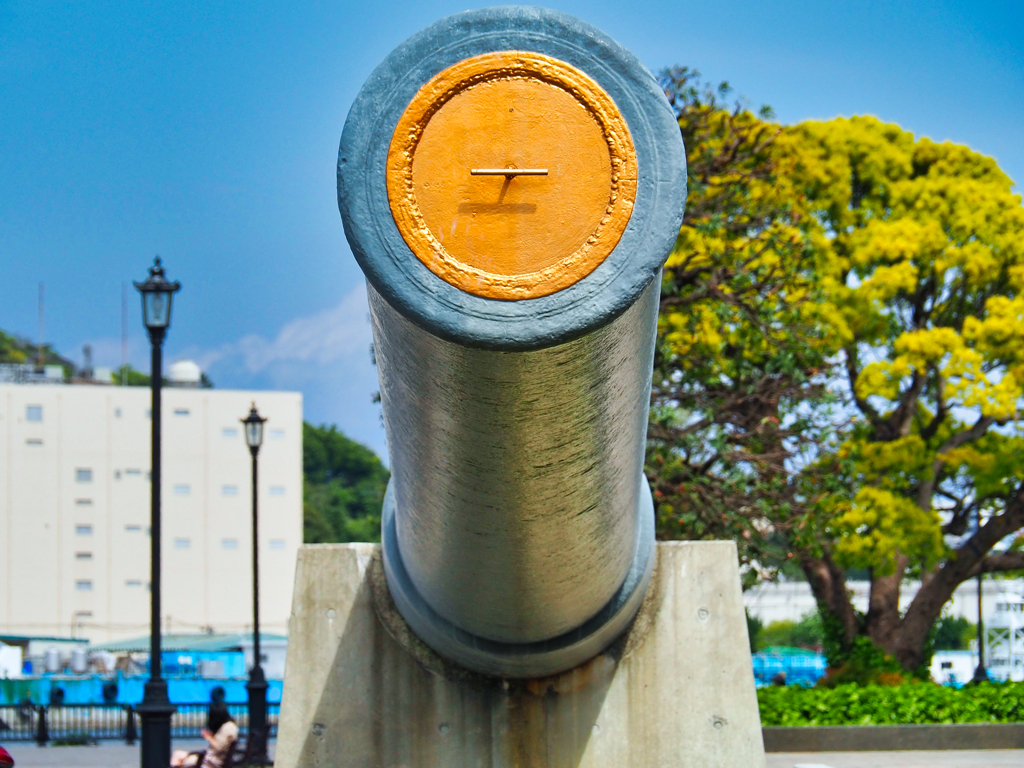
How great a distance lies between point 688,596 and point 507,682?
37.1 inches

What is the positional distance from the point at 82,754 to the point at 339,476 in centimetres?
7091

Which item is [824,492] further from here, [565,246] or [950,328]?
[565,246]

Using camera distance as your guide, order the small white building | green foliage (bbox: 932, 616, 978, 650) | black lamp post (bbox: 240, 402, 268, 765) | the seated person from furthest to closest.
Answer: green foliage (bbox: 932, 616, 978, 650), the small white building, black lamp post (bbox: 240, 402, 268, 765), the seated person

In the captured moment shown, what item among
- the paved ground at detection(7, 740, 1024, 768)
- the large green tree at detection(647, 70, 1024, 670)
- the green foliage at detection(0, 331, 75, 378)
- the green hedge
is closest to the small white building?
the large green tree at detection(647, 70, 1024, 670)

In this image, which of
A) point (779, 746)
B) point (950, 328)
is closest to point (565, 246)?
point (779, 746)

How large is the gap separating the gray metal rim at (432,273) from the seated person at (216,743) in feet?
29.3

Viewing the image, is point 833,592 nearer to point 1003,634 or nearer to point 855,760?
point 855,760

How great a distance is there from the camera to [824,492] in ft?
51.3

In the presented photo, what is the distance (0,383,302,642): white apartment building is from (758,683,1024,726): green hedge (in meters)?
40.4

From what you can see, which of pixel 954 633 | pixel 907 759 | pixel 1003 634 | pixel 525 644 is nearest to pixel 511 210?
pixel 525 644

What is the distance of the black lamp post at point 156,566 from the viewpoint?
992cm

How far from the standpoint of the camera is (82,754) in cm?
1803

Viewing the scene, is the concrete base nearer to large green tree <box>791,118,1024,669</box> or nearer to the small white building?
large green tree <box>791,118,1024,669</box>

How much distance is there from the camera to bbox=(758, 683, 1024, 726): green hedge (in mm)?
14328
